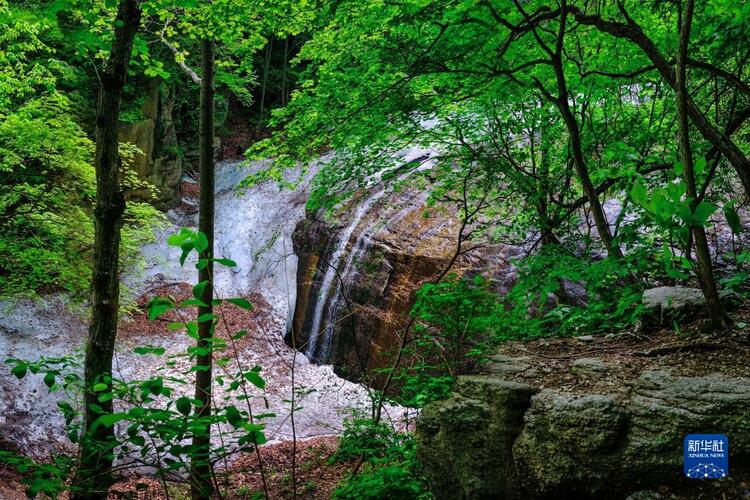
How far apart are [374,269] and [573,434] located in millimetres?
7849

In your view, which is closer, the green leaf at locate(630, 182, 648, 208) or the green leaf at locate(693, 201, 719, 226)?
the green leaf at locate(693, 201, 719, 226)

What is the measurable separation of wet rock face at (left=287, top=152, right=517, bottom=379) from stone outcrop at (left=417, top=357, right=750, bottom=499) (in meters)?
5.44

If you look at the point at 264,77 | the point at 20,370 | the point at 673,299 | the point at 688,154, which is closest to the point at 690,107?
the point at 688,154

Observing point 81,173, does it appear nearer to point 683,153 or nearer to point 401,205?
point 401,205

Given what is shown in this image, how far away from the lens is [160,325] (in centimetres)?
1224

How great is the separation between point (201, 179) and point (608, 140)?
4.75 m

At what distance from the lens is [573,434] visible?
227cm

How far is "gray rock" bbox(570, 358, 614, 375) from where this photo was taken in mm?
2861

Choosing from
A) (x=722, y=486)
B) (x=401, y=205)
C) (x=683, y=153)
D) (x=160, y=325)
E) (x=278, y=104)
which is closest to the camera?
(x=722, y=486)

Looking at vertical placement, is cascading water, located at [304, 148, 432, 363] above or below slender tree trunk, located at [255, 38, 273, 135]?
below

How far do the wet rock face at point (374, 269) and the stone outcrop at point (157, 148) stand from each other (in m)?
5.52

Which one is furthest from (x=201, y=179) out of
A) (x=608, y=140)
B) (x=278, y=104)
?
(x=278, y=104)

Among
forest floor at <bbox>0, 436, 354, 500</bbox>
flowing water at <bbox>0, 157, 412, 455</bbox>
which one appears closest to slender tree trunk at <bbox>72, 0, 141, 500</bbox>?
flowing water at <bbox>0, 157, 412, 455</bbox>

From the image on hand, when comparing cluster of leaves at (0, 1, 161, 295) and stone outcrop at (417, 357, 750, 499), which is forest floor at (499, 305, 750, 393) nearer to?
stone outcrop at (417, 357, 750, 499)
